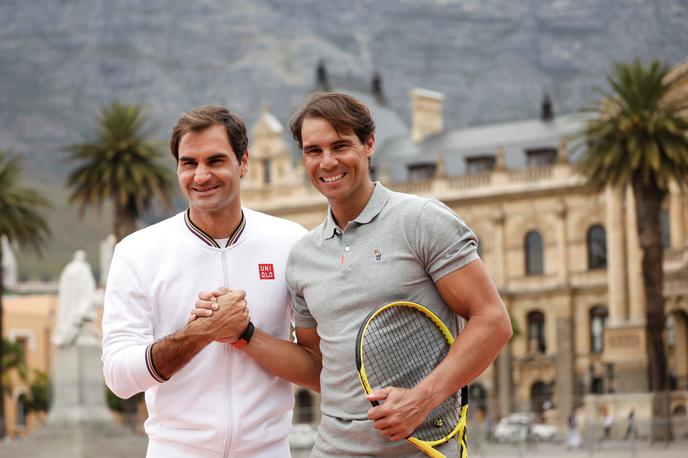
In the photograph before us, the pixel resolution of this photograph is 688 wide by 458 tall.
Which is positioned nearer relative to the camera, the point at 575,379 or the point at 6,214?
the point at 6,214

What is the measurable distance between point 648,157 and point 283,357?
121ft

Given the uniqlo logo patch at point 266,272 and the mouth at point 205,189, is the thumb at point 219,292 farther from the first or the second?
the mouth at point 205,189

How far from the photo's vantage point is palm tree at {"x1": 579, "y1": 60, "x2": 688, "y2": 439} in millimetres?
40562

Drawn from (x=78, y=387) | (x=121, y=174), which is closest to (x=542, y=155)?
(x=121, y=174)

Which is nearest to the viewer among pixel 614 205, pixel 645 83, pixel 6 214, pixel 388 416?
pixel 388 416

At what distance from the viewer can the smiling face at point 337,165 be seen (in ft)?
14.9

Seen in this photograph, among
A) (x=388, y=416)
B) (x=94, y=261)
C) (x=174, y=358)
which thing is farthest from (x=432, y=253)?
(x=94, y=261)

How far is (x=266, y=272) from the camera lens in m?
4.88

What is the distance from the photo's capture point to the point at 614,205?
58.1 metres

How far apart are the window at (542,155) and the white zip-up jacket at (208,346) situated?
6571cm

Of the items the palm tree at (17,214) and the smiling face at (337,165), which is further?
the palm tree at (17,214)

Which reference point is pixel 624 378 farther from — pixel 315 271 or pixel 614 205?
pixel 315 271

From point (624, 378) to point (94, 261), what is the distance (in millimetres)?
94429

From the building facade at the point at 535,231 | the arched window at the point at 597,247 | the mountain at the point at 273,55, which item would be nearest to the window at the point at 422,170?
the building facade at the point at 535,231
